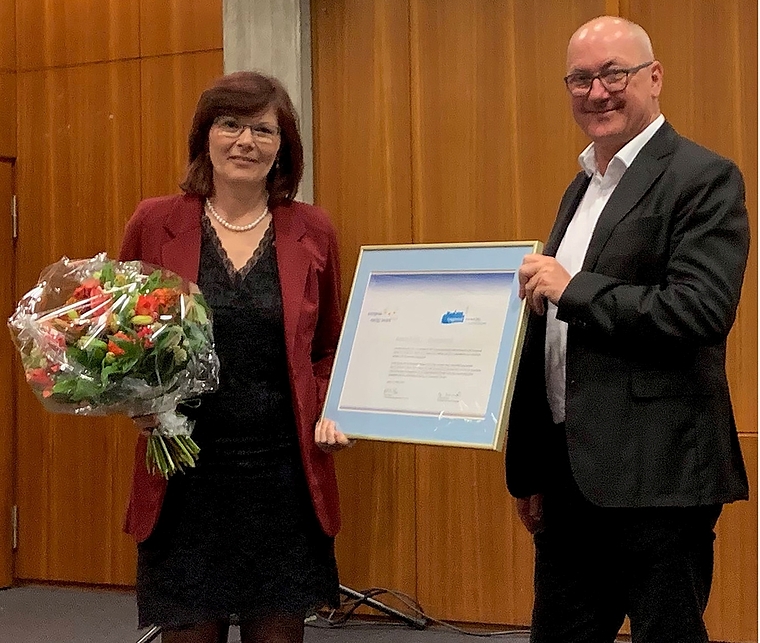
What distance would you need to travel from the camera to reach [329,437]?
233 cm

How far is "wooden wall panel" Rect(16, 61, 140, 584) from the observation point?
473 cm

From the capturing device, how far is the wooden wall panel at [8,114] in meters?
4.92

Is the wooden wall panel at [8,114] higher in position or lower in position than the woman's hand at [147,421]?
higher

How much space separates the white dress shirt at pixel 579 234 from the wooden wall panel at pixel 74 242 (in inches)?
115

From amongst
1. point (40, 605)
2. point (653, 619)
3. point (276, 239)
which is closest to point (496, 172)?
point (276, 239)

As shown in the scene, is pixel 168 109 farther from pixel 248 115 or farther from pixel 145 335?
pixel 145 335

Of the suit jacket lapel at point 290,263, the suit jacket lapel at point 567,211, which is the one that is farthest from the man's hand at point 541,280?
the suit jacket lapel at point 290,263

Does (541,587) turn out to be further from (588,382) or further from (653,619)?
(588,382)

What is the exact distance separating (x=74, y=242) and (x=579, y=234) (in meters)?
3.22

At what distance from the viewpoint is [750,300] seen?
3820 millimetres

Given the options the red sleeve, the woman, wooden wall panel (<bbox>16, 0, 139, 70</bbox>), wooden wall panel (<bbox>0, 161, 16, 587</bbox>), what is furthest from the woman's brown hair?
wooden wall panel (<bbox>0, 161, 16, 587</bbox>)

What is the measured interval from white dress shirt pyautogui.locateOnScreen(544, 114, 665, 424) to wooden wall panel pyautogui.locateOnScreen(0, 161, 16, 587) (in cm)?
343

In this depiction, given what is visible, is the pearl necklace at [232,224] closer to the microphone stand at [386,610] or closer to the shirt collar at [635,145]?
the shirt collar at [635,145]

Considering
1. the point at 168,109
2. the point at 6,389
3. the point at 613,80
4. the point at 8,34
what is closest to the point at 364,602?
the point at 6,389
